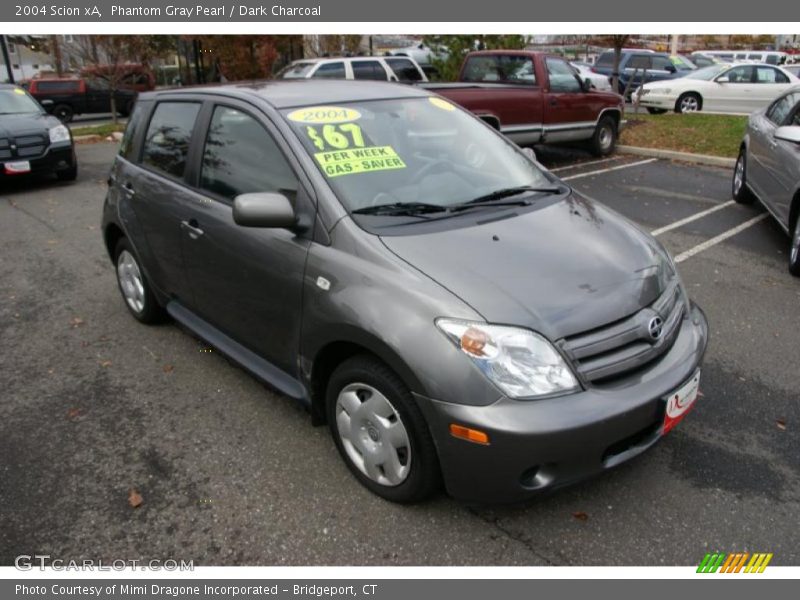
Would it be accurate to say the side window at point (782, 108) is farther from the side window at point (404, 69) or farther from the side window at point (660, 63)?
the side window at point (660, 63)

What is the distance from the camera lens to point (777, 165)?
6.17 metres

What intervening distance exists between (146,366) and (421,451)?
2421 millimetres

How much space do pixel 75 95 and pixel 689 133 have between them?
65.0ft

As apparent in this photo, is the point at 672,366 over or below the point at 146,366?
over

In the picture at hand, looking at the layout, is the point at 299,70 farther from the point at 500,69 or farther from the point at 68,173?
→ the point at 68,173

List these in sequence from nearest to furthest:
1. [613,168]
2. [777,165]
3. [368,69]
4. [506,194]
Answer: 1. [506,194]
2. [777,165]
3. [613,168]
4. [368,69]

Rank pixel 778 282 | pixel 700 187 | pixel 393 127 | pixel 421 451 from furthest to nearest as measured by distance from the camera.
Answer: pixel 700 187 → pixel 778 282 → pixel 393 127 → pixel 421 451

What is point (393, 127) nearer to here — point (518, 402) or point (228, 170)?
point (228, 170)

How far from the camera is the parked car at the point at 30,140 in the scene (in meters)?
9.51

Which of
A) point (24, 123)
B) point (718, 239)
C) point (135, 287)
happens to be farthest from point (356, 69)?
point (135, 287)

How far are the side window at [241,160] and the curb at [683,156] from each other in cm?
902

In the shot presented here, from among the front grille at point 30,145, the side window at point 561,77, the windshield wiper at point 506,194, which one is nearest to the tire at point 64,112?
the front grille at point 30,145

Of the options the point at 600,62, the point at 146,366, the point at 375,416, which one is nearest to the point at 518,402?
the point at 375,416

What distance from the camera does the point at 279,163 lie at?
3234 millimetres
